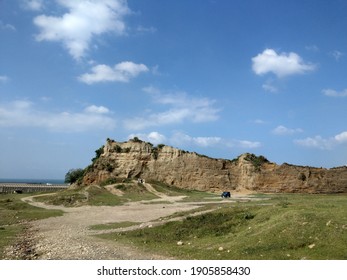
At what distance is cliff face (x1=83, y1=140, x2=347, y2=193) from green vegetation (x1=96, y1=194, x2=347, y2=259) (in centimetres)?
4234

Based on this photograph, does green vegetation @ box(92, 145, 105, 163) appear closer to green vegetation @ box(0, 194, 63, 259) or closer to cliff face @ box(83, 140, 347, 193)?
cliff face @ box(83, 140, 347, 193)

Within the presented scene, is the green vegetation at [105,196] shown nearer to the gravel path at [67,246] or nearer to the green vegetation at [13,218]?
the green vegetation at [13,218]

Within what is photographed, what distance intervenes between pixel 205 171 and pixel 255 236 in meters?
48.5

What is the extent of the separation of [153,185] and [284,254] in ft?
135

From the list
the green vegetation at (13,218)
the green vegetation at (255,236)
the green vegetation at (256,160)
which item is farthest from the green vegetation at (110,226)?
the green vegetation at (256,160)

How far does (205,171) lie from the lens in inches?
2427

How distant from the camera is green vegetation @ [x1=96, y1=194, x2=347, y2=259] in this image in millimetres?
11328

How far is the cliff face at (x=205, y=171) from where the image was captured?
194 feet

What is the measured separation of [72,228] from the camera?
21.4 metres

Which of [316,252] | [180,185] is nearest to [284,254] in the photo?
Result: [316,252]

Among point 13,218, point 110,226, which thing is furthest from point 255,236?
point 13,218

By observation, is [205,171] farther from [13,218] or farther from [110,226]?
[110,226]
